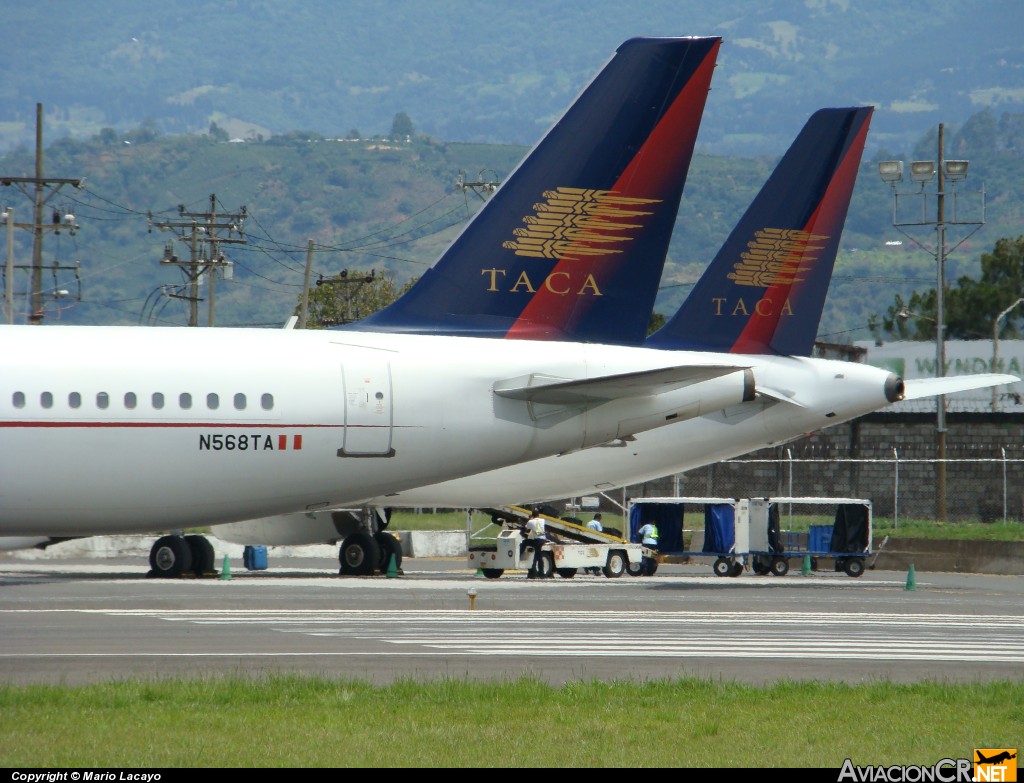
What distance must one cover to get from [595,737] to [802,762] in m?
1.73

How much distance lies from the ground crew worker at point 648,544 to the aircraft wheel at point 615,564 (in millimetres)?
672

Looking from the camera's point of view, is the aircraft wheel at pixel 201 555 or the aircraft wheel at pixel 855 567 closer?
the aircraft wheel at pixel 201 555

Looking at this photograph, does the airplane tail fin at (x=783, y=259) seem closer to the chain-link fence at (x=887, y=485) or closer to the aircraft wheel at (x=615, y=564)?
the aircraft wheel at (x=615, y=564)

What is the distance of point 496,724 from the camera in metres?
12.6

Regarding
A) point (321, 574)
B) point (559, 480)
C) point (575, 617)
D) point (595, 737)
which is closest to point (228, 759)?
point (595, 737)

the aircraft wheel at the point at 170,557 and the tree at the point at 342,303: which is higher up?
the tree at the point at 342,303

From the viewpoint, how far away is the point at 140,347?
17.5 metres

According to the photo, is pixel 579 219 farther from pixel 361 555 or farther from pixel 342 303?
pixel 342 303

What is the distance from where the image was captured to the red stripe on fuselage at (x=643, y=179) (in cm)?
1925

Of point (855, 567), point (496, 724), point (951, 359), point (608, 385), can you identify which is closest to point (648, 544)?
point (855, 567)

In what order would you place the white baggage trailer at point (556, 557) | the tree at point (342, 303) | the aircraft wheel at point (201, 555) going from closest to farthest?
the aircraft wheel at point (201, 555) < the white baggage trailer at point (556, 557) < the tree at point (342, 303)

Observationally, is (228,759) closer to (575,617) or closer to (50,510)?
(50,510)

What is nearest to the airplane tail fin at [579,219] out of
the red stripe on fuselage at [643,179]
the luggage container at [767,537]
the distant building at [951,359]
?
the red stripe on fuselage at [643,179]

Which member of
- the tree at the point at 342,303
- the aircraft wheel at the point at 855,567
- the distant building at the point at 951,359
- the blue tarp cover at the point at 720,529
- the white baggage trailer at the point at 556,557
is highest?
the tree at the point at 342,303
